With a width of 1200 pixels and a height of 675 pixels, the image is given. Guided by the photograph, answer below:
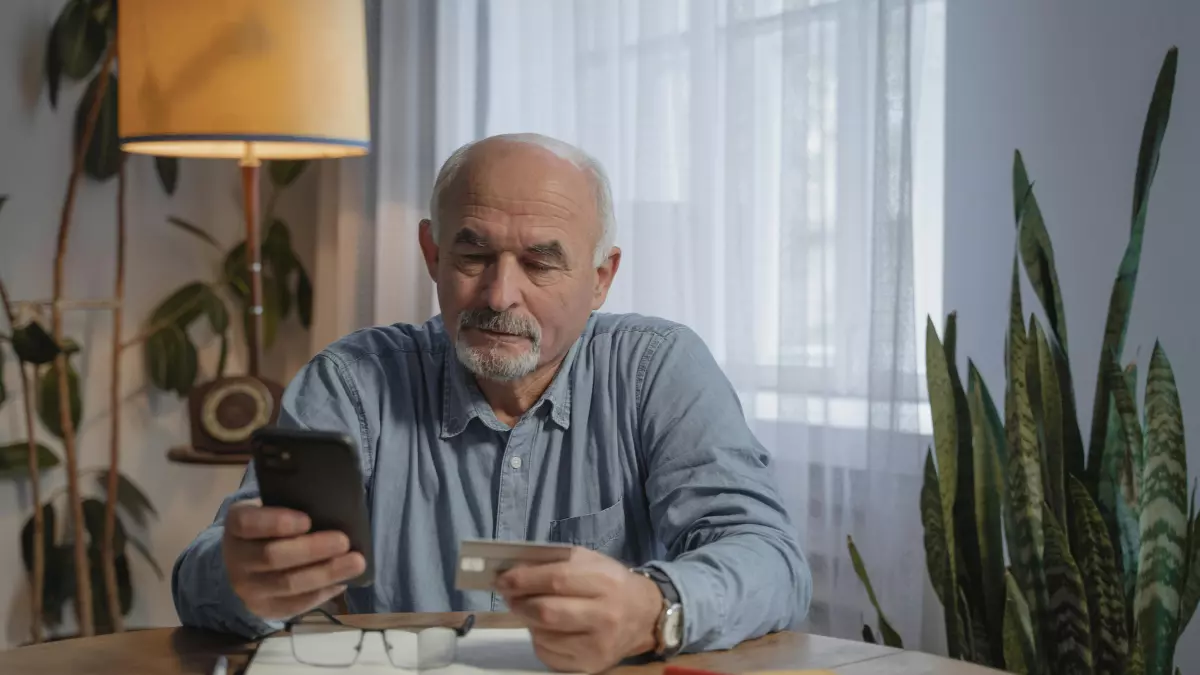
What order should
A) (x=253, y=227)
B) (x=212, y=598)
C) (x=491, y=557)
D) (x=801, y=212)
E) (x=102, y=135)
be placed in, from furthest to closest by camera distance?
(x=102, y=135), (x=253, y=227), (x=801, y=212), (x=212, y=598), (x=491, y=557)

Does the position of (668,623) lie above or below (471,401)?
below

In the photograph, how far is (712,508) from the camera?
58.6 inches

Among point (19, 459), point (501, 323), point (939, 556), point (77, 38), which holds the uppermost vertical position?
point (77, 38)

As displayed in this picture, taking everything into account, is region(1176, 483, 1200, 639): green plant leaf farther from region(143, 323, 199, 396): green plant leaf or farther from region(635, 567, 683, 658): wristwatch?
region(143, 323, 199, 396): green plant leaf

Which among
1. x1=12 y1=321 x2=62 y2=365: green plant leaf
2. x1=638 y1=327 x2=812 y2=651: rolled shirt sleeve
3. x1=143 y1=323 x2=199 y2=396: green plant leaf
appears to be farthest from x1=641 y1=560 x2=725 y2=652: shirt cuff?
x1=143 y1=323 x2=199 y2=396: green plant leaf

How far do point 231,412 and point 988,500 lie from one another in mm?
1987

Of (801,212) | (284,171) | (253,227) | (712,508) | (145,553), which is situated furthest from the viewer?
(284,171)

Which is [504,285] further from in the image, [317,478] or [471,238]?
[317,478]

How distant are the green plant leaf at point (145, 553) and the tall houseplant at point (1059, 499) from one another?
2.58 meters

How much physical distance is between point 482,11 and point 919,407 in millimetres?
1739

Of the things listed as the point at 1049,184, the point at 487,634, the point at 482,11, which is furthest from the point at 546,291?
the point at 482,11

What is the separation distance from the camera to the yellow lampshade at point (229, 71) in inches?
101

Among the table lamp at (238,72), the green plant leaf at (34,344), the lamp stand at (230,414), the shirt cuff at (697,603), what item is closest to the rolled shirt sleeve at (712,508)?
the shirt cuff at (697,603)

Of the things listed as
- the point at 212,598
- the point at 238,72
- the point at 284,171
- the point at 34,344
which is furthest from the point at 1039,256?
the point at 284,171
